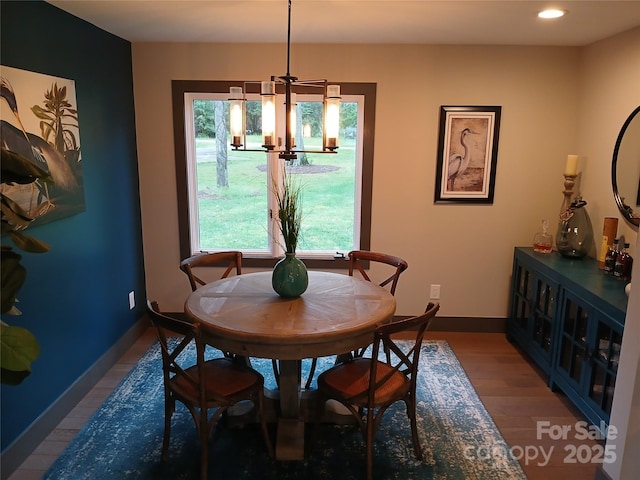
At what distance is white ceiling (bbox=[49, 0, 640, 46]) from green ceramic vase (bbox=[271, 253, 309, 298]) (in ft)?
4.53

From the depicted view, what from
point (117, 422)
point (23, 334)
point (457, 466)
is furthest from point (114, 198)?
point (457, 466)

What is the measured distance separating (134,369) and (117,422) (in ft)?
2.09

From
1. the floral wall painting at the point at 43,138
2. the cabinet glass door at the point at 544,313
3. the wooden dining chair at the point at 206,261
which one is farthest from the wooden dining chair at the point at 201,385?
the cabinet glass door at the point at 544,313

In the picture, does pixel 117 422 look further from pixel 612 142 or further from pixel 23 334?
pixel 612 142

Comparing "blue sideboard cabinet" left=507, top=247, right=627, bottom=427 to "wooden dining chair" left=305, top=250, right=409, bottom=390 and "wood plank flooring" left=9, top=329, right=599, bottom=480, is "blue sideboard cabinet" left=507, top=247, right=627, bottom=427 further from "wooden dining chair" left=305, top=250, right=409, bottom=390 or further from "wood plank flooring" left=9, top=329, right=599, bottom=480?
"wooden dining chair" left=305, top=250, right=409, bottom=390

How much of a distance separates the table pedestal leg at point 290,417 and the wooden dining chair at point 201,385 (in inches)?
3.0

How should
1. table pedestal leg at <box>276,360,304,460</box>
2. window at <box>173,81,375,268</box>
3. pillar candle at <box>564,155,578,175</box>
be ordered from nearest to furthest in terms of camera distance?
table pedestal leg at <box>276,360,304,460</box> → pillar candle at <box>564,155,578,175</box> → window at <box>173,81,375,268</box>

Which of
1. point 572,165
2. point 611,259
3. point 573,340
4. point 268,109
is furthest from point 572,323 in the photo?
point 268,109

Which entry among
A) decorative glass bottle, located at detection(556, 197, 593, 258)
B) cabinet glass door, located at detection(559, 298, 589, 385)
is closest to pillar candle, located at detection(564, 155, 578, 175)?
decorative glass bottle, located at detection(556, 197, 593, 258)

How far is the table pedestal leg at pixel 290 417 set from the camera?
2344 mm

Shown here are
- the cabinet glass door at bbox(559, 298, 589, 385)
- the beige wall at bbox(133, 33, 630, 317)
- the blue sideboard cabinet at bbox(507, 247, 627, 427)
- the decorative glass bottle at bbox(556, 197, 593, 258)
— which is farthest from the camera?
the beige wall at bbox(133, 33, 630, 317)

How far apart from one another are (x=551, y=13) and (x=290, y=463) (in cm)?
280

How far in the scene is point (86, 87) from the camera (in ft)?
9.57

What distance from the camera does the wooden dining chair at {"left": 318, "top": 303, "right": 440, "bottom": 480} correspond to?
2.09 m
